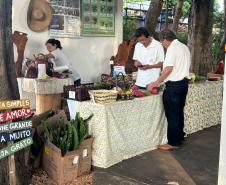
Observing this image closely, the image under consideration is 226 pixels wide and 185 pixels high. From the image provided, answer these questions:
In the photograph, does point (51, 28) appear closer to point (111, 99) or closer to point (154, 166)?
point (111, 99)

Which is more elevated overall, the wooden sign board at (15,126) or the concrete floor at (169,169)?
the wooden sign board at (15,126)

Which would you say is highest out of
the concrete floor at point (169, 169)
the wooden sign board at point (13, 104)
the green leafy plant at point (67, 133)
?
the wooden sign board at point (13, 104)

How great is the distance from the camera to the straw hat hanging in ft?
22.0

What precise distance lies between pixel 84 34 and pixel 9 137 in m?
5.01

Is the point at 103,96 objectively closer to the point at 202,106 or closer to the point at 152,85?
the point at 152,85

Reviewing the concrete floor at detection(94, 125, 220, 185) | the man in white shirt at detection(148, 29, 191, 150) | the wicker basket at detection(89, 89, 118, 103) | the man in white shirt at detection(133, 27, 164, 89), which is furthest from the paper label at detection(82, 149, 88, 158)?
the man in white shirt at detection(133, 27, 164, 89)

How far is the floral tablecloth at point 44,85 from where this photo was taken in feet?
19.4

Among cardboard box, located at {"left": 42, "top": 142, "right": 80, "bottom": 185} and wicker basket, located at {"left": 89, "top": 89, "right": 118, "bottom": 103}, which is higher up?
wicker basket, located at {"left": 89, "top": 89, "right": 118, "bottom": 103}

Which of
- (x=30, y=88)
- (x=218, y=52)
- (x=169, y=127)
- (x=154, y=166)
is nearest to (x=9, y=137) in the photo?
(x=154, y=166)

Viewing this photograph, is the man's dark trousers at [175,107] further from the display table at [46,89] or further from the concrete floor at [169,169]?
the display table at [46,89]

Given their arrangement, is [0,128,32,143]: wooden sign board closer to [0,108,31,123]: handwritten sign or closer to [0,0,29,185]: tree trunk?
[0,108,31,123]: handwritten sign

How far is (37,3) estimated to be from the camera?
6.73 m

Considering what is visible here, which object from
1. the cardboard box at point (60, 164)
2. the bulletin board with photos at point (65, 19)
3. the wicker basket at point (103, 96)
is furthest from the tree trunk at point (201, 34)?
the cardboard box at point (60, 164)

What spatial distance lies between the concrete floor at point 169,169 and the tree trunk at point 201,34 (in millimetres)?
3977
